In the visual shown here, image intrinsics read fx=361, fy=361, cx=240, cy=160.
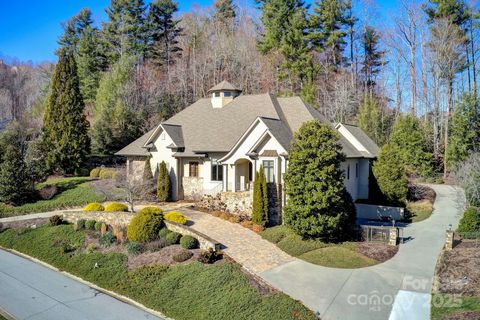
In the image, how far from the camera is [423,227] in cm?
2208

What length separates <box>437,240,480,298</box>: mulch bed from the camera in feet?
42.0

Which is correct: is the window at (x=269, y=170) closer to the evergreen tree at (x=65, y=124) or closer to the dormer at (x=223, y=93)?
the dormer at (x=223, y=93)

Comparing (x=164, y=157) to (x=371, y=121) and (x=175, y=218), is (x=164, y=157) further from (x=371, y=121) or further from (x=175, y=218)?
(x=371, y=121)

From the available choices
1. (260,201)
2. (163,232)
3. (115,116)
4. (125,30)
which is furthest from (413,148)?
(125,30)

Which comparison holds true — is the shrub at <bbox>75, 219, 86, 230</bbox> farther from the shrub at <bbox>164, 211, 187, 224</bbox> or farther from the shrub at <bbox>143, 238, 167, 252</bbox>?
the shrub at <bbox>143, 238, 167, 252</bbox>

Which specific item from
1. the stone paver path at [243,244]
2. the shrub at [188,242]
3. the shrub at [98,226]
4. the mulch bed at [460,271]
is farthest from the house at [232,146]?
the mulch bed at [460,271]

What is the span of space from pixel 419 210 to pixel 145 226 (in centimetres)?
1932

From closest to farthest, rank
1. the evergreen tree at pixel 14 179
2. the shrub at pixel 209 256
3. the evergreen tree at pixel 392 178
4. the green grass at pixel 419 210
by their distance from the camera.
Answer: the shrub at pixel 209 256
the green grass at pixel 419 210
the evergreen tree at pixel 14 179
the evergreen tree at pixel 392 178

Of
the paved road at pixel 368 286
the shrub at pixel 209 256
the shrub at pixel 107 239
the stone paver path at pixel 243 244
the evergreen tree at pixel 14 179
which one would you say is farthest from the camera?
the evergreen tree at pixel 14 179

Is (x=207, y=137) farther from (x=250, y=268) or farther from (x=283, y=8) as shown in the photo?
(x=283, y=8)

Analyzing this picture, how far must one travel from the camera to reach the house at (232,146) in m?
→ 22.3

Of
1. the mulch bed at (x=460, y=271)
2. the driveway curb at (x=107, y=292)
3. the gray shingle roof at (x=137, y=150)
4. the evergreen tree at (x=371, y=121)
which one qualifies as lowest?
the driveway curb at (x=107, y=292)

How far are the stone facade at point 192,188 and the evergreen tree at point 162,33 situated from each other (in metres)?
31.3

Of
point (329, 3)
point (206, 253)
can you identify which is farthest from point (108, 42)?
point (206, 253)
